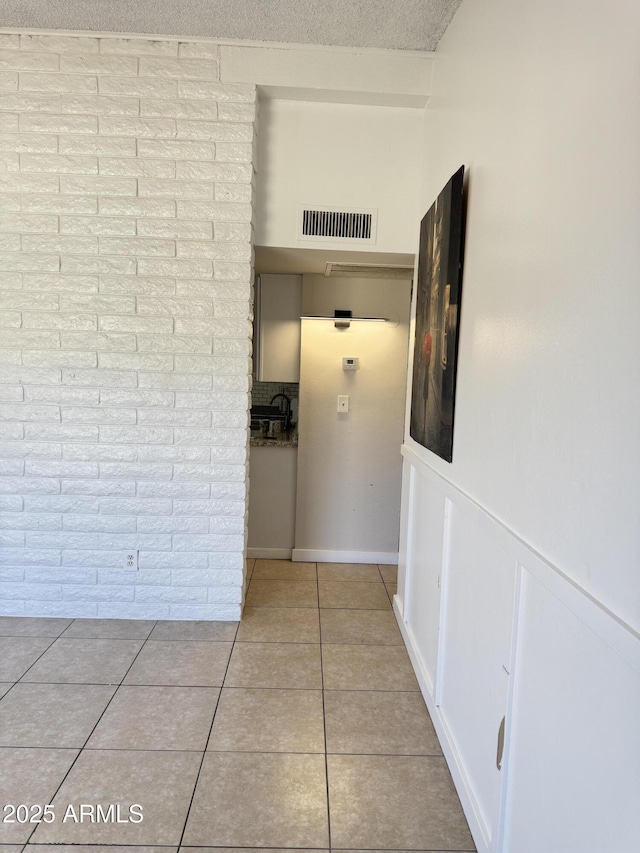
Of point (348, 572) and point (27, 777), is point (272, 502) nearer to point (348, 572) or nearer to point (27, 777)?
point (348, 572)

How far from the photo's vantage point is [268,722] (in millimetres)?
2076

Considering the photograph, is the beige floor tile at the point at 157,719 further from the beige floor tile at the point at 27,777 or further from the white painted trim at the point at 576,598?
the white painted trim at the point at 576,598

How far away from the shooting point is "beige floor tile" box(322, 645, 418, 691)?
235 centimetres

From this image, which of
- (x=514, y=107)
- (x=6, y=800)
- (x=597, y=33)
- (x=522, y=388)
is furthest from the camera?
(x=6, y=800)

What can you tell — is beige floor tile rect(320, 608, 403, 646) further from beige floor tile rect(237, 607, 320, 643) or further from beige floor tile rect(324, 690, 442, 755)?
beige floor tile rect(324, 690, 442, 755)

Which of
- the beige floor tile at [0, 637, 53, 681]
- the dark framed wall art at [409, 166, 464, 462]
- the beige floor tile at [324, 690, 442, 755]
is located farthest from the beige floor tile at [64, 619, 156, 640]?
the dark framed wall art at [409, 166, 464, 462]

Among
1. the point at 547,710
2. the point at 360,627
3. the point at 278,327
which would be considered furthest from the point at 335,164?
the point at 547,710

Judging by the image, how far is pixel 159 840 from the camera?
5.04ft

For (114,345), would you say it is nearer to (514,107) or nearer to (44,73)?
(44,73)

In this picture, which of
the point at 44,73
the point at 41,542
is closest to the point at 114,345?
the point at 41,542

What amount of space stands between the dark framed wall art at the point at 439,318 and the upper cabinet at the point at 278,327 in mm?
1232

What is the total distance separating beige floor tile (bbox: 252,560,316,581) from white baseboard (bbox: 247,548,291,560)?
0.04m

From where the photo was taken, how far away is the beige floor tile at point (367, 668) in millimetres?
2354

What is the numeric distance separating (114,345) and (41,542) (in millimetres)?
1096
